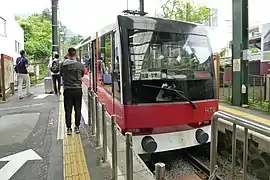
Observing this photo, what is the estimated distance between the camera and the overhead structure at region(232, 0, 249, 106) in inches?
374

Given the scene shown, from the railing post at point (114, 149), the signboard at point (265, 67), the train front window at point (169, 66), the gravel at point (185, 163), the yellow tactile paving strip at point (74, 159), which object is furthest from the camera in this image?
the signboard at point (265, 67)

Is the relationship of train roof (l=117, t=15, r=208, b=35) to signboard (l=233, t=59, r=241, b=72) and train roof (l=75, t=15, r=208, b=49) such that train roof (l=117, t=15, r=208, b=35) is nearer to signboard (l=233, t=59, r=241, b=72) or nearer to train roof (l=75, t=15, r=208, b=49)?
train roof (l=75, t=15, r=208, b=49)

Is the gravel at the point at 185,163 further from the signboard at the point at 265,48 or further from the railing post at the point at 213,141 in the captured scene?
the signboard at the point at 265,48

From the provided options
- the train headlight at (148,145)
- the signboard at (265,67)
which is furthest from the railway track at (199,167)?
the signboard at (265,67)

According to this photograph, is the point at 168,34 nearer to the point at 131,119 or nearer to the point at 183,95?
the point at 183,95

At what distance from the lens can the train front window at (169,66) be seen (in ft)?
18.1

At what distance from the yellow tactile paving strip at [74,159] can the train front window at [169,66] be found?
1.31 m

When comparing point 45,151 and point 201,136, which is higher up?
point 201,136

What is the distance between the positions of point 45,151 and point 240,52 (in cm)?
682

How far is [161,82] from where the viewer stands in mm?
5613

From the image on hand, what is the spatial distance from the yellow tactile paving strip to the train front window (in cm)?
131

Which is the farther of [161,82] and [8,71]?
[8,71]

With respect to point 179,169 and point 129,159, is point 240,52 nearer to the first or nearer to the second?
point 179,169

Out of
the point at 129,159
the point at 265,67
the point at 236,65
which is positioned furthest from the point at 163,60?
the point at 265,67
